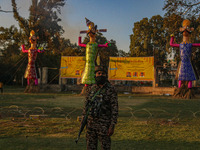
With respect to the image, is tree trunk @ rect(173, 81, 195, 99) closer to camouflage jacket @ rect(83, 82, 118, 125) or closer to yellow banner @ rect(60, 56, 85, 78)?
yellow banner @ rect(60, 56, 85, 78)

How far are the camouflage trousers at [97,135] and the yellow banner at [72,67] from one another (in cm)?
1769

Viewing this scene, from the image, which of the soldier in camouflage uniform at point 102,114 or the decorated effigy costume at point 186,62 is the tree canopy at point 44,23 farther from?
the soldier in camouflage uniform at point 102,114

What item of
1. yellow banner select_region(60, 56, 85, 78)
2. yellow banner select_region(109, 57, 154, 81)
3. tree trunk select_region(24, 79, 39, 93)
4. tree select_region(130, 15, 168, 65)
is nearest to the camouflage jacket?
tree trunk select_region(24, 79, 39, 93)

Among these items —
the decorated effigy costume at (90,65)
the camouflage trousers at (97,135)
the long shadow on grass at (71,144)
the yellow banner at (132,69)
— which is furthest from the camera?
the yellow banner at (132,69)

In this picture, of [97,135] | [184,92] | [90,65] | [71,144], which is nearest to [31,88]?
[90,65]

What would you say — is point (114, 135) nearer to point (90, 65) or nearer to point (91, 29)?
point (90, 65)

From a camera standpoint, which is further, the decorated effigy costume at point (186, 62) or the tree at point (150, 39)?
the tree at point (150, 39)

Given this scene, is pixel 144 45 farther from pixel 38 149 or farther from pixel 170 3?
pixel 38 149

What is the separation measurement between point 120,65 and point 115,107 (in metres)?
17.3

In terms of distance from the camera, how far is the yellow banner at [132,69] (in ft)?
65.2

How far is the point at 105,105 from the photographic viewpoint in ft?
11.2

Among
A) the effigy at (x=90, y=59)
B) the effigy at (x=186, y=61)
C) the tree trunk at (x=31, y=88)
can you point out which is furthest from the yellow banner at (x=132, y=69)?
the tree trunk at (x=31, y=88)

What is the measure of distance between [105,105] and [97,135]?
489 millimetres

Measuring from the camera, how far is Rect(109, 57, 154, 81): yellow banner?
65.2 feet
